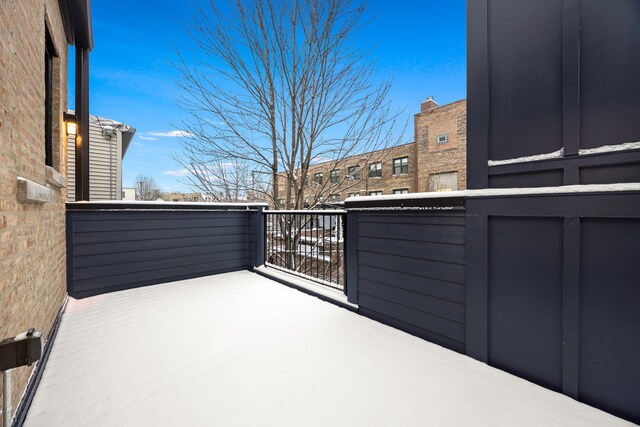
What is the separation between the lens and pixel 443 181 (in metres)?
14.6

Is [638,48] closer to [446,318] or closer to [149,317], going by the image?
[446,318]

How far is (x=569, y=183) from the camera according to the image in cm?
159

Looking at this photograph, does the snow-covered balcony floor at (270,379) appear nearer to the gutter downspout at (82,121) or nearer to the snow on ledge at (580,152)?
the snow on ledge at (580,152)

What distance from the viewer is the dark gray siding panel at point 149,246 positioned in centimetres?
362

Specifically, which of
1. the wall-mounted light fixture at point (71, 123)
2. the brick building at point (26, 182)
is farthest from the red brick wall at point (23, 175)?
the wall-mounted light fixture at point (71, 123)

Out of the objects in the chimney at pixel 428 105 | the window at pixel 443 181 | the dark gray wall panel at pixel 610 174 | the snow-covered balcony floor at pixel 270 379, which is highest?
the chimney at pixel 428 105

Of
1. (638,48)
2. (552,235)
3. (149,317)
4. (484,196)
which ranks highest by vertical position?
(638,48)

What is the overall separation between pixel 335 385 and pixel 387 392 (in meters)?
0.31

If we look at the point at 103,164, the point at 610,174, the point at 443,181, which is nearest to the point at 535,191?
the point at 610,174

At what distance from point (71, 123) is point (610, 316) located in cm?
556

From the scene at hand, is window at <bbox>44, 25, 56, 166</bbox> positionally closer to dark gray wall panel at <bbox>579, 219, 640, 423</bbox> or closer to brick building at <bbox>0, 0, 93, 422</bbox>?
brick building at <bbox>0, 0, 93, 422</bbox>

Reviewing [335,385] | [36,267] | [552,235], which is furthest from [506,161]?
[36,267]

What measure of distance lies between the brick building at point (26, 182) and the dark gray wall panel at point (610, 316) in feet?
9.35

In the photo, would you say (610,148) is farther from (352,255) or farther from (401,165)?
(401,165)
